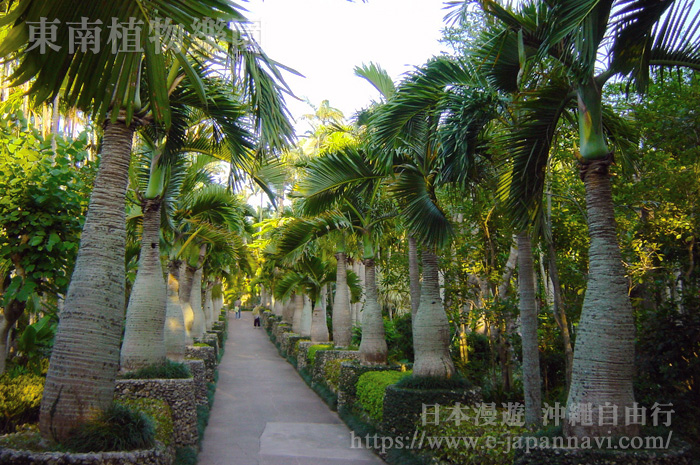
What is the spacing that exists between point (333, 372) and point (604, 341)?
9517 mm

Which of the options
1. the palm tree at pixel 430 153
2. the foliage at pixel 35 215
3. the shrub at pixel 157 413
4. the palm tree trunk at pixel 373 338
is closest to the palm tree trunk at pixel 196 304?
the palm tree trunk at pixel 373 338

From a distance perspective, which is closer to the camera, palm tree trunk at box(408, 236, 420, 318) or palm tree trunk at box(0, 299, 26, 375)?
palm tree trunk at box(0, 299, 26, 375)

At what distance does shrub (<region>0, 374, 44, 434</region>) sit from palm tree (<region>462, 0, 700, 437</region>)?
19.0 ft

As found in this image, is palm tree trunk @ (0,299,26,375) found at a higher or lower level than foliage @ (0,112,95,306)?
lower

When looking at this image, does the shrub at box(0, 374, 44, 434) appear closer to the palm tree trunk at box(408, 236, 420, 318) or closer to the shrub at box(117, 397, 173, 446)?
the shrub at box(117, 397, 173, 446)

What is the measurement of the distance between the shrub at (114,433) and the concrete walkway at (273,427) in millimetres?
3365

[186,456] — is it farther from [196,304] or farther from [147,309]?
[196,304]

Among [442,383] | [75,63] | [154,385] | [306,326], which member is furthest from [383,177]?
[306,326]

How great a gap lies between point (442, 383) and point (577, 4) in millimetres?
5475

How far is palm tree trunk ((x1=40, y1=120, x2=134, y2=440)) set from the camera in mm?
4793

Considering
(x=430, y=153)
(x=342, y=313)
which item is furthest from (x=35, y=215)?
(x=342, y=313)

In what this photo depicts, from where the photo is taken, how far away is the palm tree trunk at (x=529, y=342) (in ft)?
21.0

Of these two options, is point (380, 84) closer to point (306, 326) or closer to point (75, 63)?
point (75, 63)

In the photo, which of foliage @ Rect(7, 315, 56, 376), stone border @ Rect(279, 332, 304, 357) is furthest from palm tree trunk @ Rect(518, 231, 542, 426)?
stone border @ Rect(279, 332, 304, 357)
